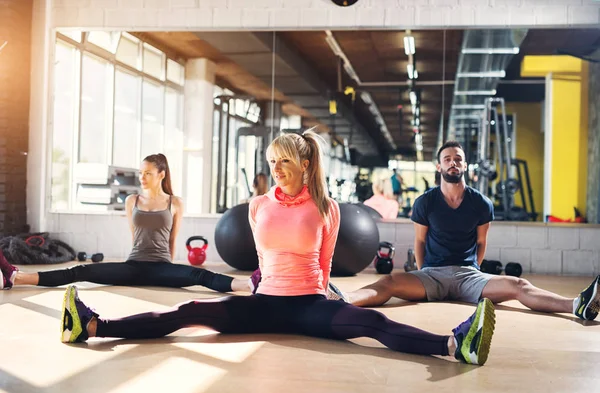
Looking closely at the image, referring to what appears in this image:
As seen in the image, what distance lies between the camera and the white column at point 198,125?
8102 millimetres

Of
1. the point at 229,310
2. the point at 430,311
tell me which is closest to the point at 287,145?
the point at 229,310

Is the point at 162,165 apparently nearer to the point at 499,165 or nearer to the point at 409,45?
the point at 409,45

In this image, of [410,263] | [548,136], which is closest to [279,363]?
[410,263]

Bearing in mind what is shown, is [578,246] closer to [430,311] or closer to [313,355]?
[430,311]

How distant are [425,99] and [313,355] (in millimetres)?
5599

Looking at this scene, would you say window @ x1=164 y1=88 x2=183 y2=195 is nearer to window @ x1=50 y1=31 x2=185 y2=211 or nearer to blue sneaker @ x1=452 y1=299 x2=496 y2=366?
window @ x1=50 y1=31 x2=185 y2=211

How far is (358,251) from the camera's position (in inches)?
234

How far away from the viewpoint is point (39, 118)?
7.78 m

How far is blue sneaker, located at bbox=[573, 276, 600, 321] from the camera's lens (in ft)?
11.9

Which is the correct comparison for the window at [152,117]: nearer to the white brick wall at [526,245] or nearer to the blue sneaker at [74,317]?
the white brick wall at [526,245]

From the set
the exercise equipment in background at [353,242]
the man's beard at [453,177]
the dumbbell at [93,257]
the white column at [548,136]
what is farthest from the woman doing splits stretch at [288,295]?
the white column at [548,136]

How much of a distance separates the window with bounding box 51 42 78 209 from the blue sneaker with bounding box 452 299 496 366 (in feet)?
19.8

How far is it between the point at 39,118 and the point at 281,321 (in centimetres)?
566

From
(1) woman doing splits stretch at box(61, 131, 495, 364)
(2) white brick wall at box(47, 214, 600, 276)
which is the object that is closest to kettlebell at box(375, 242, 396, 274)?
(2) white brick wall at box(47, 214, 600, 276)
